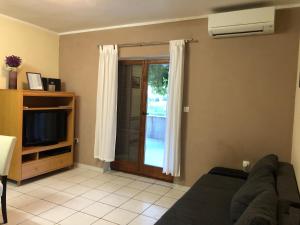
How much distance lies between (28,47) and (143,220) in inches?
137

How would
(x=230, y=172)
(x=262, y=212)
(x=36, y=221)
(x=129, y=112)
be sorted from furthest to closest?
1. (x=129, y=112)
2. (x=230, y=172)
3. (x=36, y=221)
4. (x=262, y=212)

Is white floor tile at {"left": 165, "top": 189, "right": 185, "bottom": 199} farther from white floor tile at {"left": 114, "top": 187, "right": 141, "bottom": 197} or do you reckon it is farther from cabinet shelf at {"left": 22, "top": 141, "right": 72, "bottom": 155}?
cabinet shelf at {"left": 22, "top": 141, "right": 72, "bottom": 155}

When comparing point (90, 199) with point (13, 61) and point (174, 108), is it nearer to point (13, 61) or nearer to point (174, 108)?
point (174, 108)

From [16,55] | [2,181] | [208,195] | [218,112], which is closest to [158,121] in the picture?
A: [218,112]

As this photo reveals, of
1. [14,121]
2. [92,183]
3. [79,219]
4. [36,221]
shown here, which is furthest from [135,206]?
[14,121]

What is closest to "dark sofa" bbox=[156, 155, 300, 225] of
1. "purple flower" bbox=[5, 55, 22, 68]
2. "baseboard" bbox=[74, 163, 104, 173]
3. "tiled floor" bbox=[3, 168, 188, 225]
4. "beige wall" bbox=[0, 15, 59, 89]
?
"tiled floor" bbox=[3, 168, 188, 225]

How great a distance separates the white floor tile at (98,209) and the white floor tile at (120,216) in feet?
0.25

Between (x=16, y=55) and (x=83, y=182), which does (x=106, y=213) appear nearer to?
(x=83, y=182)

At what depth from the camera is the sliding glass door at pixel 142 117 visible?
4.13m

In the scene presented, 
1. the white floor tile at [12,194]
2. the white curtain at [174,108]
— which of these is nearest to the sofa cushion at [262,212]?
the white curtain at [174,108]

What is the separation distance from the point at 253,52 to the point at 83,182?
10.4ft

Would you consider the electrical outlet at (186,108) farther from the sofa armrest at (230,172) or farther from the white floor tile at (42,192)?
the white floor tile at (42,192)

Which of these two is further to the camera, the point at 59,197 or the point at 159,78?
the point at 159,78

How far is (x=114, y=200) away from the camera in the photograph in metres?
3.37
